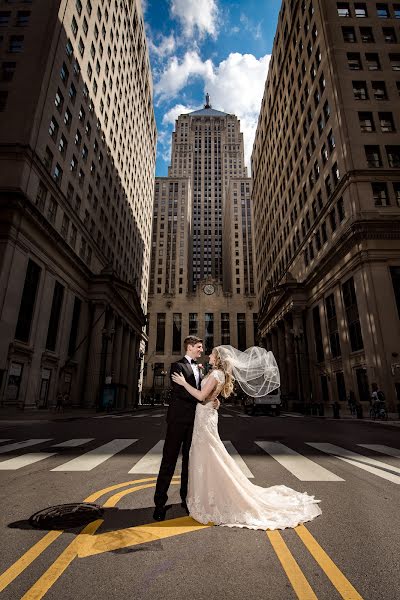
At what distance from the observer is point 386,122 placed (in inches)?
1307

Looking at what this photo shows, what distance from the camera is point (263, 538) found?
356 cm

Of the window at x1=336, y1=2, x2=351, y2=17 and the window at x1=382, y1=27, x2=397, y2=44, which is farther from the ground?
the window at x1=336, y1=2, x2=351, y2=17

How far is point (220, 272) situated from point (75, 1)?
432 feet

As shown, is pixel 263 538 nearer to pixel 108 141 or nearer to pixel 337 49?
pixel 337 49

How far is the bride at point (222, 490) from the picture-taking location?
4027mm

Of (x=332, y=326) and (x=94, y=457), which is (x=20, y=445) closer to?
(x=94, y=457)

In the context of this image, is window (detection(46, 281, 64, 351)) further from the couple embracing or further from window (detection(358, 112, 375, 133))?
window (detection(358, 112, 375, 133))

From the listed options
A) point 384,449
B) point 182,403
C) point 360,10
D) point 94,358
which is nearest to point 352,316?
point 384,449

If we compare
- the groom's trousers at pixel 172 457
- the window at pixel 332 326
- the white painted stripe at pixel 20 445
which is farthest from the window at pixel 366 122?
the groom's trousers at pixel 172 457

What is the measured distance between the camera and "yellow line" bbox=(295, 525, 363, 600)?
8.33ft

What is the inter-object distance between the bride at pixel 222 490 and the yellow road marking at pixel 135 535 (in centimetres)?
21

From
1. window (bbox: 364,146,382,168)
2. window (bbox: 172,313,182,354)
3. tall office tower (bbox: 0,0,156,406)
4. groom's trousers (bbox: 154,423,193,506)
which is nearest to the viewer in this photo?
groom's trousers (bbox: 154,423,193,506)

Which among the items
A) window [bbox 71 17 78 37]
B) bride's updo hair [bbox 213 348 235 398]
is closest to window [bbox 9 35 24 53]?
window [bbox 71 17 78 37]

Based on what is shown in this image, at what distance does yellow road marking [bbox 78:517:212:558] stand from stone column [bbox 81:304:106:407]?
33.1 m
